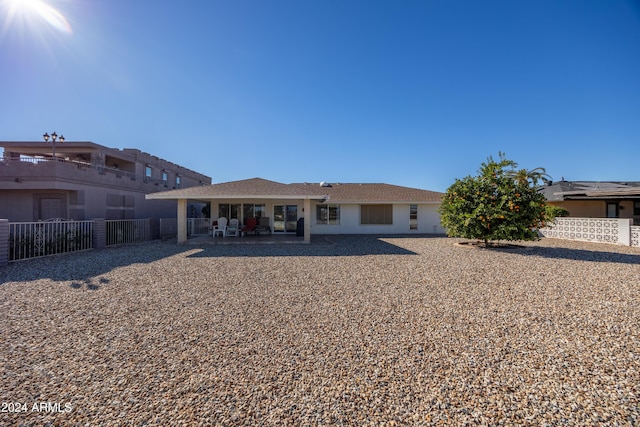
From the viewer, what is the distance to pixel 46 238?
9.67 metres

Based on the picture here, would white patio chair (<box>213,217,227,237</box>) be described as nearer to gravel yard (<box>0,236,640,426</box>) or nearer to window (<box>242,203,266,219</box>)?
window (<box>242,203,266,219</box>)

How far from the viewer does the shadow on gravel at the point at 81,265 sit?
670 centimetres

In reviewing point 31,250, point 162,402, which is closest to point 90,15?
point 31,250

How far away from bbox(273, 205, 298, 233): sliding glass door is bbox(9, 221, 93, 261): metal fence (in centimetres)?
936

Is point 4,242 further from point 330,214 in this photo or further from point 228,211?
point 330,214

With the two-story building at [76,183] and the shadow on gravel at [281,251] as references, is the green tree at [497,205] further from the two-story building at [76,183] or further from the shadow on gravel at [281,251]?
the two-story building at [76,183]

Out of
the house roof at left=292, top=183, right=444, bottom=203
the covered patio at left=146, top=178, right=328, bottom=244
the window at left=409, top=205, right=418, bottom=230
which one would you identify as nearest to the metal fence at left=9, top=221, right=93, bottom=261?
the covered patio at left=146, top=178, right=328, bottom=244

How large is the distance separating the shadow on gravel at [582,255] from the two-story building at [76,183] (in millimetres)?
22547

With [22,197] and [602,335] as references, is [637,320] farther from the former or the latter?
[22,197]

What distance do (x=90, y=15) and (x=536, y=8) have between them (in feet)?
56.1

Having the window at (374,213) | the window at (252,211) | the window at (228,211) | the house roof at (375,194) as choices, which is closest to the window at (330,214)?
the house roof at (375,194)

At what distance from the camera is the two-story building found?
1427cm

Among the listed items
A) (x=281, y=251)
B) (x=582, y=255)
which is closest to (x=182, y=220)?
(x=281, y=251)

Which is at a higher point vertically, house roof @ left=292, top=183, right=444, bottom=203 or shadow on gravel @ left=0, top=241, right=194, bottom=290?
house roof @ left=292, top=183, right=444, bottom=203
